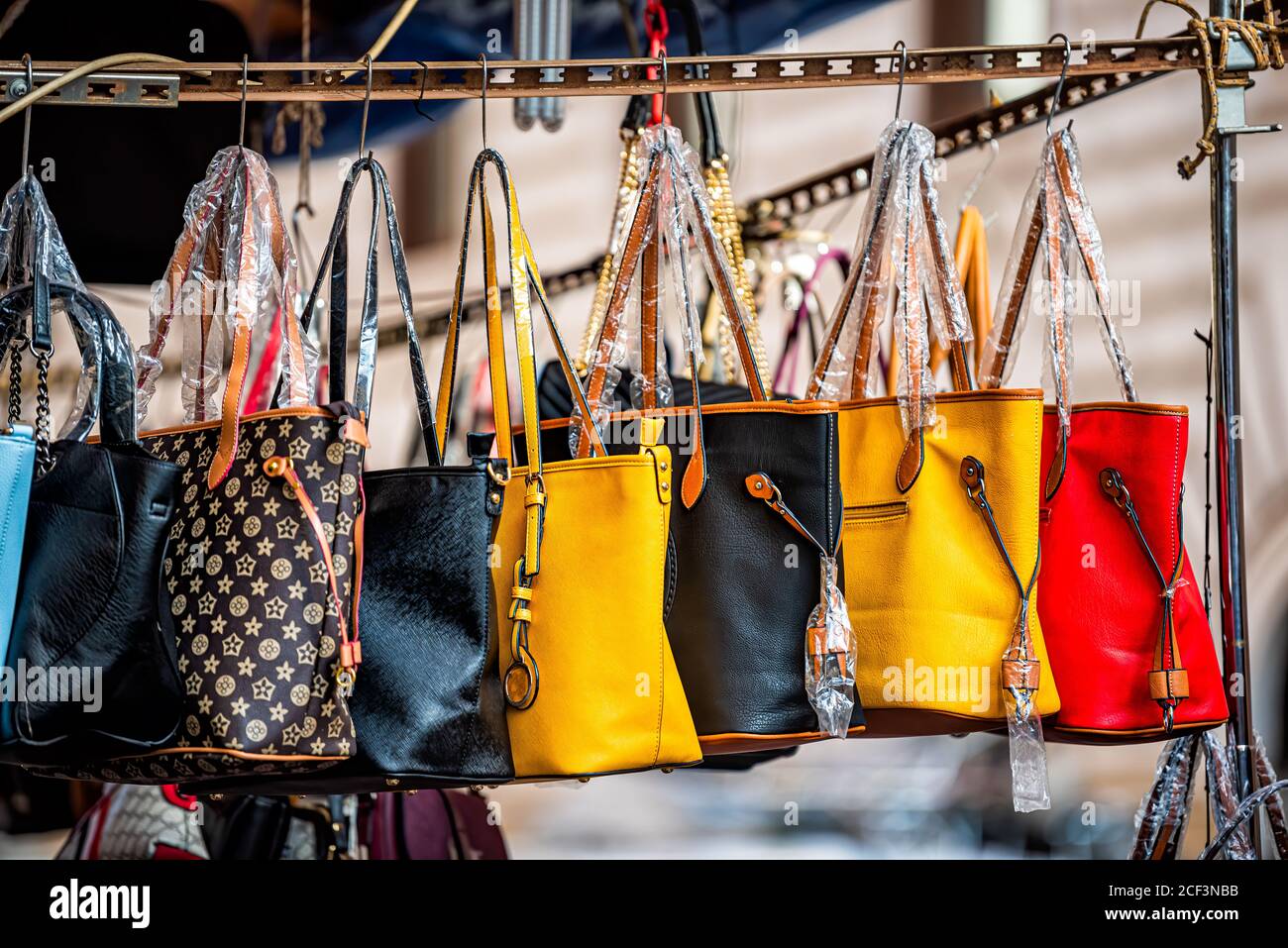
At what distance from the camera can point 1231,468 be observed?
5.90ft

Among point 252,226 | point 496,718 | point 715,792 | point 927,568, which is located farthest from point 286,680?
point 715,792

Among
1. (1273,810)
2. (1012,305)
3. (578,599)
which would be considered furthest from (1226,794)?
(578,599)

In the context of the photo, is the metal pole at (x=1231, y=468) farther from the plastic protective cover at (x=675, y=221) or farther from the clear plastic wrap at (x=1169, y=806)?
the plastic protective cover at (x=675, y=221)

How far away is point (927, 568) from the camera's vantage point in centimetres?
168

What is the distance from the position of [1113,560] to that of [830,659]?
1.46 feet

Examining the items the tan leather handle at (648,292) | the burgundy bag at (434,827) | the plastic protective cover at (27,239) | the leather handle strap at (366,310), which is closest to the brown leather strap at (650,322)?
the tan leather handle at (648,292)

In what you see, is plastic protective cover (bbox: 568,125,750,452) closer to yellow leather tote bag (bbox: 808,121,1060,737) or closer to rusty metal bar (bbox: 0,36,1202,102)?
rusty metal bar (bbox: 0,36,1202,102)

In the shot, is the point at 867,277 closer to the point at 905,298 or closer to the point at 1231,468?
the point at 905,298

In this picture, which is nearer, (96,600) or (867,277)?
(96,600)

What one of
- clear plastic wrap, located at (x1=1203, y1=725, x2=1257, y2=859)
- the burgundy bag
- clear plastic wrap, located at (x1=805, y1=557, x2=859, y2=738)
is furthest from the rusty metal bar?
the burgundy bag

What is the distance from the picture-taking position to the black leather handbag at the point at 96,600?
1317 mm

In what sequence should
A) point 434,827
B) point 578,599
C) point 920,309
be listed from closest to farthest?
1. point 578,599
2. point 920,309
3. point 434,827
